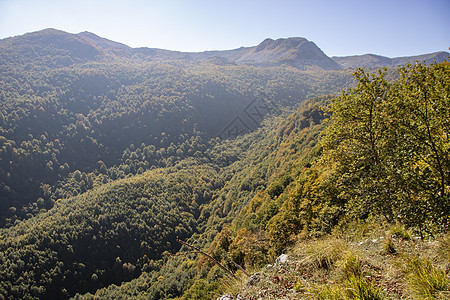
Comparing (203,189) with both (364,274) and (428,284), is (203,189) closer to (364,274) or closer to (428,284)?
(364,274)

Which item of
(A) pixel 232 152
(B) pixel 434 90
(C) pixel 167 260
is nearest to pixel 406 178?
(B) pixel 434 90

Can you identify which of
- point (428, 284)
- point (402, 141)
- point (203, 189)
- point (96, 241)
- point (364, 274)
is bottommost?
point (96, 241)

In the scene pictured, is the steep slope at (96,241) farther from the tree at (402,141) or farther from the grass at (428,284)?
the grass at (428,284)

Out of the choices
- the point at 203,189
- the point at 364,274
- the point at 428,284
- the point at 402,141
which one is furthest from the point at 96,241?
the point at 428,284

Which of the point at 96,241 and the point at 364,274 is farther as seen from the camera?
the point at 96,241

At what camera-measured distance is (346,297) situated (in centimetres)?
345

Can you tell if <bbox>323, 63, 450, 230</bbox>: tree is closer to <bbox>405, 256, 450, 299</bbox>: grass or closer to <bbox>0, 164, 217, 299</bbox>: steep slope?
<bbox>405, 256, 450, 299</bbox>: grass

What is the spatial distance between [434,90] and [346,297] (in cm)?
996

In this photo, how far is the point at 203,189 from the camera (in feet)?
442

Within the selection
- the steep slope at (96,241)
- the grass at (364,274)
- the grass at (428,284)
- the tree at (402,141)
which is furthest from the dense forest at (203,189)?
the grass at (428,284)

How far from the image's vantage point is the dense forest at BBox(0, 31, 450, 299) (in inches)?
361

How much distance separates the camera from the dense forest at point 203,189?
9.17m

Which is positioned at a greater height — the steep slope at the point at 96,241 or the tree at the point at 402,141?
the tree at the point at 402,141

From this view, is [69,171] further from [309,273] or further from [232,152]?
[309,273]
